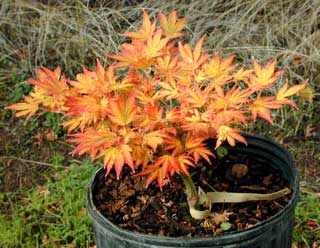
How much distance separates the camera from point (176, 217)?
1.80 meters

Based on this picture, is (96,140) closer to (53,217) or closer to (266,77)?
(266,77)

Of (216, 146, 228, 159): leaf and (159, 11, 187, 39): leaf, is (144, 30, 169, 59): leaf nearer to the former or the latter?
(159, 11, 187, 39): leaf

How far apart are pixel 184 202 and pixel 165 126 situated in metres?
0.36

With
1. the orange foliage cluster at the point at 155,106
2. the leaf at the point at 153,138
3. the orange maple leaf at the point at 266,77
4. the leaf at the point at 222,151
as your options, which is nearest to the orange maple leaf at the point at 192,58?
the orange foliage cluster at the point at 155,106

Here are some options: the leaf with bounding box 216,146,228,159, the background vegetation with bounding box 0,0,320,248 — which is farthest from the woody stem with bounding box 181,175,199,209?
the background vegetation with bounding box 0,0,320,248

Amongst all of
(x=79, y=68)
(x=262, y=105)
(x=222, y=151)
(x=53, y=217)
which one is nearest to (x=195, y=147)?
(x=262, y=105)

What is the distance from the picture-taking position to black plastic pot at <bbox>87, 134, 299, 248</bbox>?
158cm

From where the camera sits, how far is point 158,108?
65.2 inches

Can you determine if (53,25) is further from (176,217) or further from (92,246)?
(176,217)

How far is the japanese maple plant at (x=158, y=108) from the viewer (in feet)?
5.04

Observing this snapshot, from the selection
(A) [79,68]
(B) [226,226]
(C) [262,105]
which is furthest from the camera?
(A) [79,68]

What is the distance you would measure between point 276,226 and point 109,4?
249cm

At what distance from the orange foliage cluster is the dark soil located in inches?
7.8

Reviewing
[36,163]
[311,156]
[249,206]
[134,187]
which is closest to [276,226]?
[249,206]
